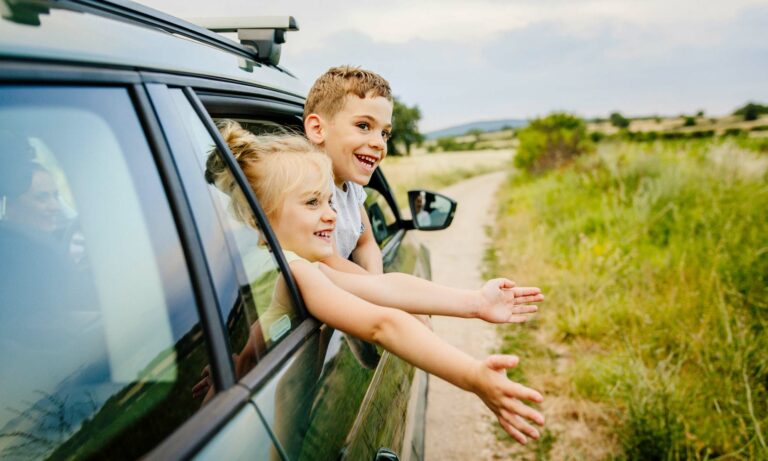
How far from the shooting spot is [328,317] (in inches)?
53.2

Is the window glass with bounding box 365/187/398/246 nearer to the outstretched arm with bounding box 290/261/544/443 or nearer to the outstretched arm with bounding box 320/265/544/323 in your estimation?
the outstretched arm with bounding box 320/265/544/323

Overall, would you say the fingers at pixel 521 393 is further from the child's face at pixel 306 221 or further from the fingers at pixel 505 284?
the child's face at pixel 306 221

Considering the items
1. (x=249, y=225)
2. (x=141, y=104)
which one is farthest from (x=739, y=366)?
(x=141, y=104)

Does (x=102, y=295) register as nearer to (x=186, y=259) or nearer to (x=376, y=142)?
(x=186, y=259)

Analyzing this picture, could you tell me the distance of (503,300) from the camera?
159cm

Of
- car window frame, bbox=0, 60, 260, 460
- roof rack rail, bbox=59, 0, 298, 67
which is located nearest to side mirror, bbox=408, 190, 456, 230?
roof rack rail, bbox=59, 0, 298, 67

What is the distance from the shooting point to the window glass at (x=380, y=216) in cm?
276

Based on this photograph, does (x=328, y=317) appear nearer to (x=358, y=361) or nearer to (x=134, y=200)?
(x=358, y=361)

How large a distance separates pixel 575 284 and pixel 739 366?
218 centimetres

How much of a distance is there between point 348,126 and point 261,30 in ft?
1.61

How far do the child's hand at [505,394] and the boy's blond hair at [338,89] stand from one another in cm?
131

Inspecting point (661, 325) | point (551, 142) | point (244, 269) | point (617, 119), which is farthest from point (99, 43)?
point (617, 119)

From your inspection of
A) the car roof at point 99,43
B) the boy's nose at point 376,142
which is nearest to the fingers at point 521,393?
the car roof at point 99,43

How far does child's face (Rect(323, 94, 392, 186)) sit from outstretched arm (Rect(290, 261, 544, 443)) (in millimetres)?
705
